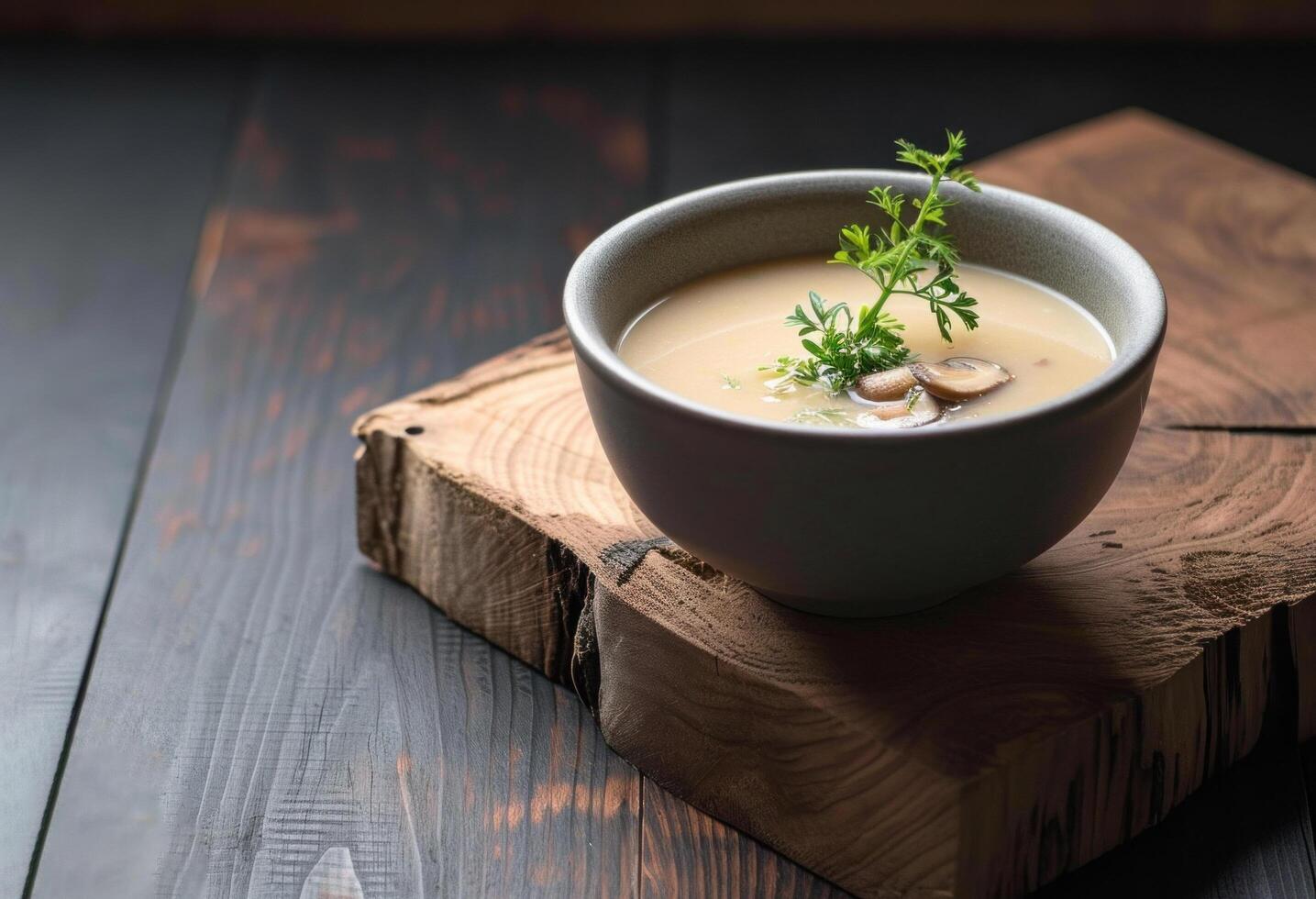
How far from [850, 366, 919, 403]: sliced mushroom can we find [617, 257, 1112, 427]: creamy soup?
0.01 meters

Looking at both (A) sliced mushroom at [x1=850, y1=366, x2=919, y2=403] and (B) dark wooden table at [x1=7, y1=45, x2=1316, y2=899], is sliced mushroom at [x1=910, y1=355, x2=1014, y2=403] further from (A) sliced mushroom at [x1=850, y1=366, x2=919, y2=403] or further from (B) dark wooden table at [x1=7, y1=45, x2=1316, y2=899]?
(B) dark wooden table at [x1=7, y1=45, x2=1316, y2=899]


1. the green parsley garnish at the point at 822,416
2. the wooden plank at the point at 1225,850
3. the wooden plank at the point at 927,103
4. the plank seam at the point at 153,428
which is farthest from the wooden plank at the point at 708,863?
the wooden plank at the point at 927,103

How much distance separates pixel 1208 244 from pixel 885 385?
63 cm

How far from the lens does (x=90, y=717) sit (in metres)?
1.20

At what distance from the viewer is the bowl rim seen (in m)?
0.90

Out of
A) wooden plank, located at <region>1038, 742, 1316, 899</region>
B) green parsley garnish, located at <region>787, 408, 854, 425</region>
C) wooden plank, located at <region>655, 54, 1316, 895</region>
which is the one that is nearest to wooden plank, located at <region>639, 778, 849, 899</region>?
wooden plank, located at <region>1038, 742, 1316, 899</region>

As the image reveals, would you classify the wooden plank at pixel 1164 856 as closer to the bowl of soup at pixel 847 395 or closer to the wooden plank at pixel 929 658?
the wooden plank at pixel 929 658

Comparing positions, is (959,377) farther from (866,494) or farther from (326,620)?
(326,620)

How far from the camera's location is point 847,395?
105 cm

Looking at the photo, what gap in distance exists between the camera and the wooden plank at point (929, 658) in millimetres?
966

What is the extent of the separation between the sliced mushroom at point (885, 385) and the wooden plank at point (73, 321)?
630 mm

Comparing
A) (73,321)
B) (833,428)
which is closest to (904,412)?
(833,428)

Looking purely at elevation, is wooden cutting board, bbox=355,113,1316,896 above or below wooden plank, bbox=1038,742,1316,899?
above

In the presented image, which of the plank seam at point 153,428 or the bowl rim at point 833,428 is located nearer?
the bowl rim at point 833,428
